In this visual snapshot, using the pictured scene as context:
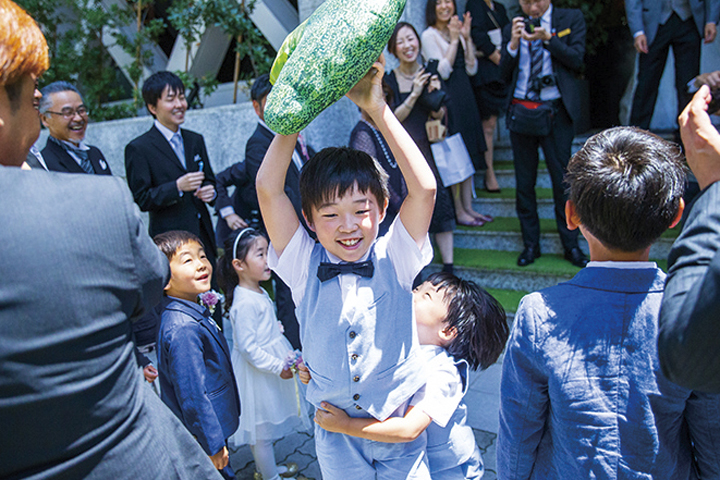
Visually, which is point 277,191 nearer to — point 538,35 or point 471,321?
point 471,321

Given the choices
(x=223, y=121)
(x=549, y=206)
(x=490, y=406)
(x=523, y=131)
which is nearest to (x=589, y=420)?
(x=490, y=406)

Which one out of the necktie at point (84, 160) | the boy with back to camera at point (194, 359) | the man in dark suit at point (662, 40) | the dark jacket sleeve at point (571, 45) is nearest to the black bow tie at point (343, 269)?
the boy with back to camera at point (194, 359)

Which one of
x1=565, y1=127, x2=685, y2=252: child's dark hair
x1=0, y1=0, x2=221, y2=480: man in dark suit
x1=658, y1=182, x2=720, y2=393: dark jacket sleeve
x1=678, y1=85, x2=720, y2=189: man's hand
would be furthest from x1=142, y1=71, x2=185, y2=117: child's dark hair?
x1=658, y1=182, x2=720, y2=393: dark jacket sleeve

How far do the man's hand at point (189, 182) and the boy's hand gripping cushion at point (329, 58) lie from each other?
2.12 meters

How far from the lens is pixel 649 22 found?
423 cm

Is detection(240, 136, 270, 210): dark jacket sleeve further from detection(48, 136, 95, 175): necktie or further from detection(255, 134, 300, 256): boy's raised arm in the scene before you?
detection(255, 134, 300, 256): boy's raised arm

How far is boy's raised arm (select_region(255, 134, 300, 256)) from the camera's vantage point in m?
1.49

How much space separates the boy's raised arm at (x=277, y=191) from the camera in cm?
149

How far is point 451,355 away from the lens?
70.6 inches

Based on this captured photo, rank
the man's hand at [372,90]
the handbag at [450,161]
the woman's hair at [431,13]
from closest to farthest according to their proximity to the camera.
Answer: the man's hand at [372,90]
the handbag at [450,161]
the woman's hair at [431,13]

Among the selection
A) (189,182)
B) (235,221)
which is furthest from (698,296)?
(235,221)

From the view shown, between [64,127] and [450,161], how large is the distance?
9.62 feet

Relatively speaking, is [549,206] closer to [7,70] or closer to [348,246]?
[348,246]

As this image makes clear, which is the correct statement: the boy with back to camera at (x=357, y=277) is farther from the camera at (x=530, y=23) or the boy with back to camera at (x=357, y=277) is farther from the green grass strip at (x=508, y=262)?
the camera at (x=530, y=23)
